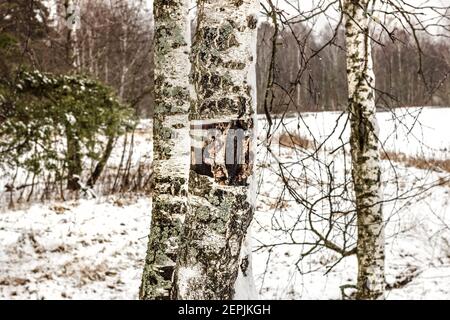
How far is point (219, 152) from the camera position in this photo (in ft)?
4.83

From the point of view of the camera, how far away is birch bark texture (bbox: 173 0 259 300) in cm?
148

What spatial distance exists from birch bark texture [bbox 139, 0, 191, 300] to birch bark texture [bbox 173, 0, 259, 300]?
1.34m

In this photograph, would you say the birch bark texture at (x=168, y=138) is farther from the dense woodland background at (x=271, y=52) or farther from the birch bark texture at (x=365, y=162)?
the birch bark texture at (x=365, y=162)

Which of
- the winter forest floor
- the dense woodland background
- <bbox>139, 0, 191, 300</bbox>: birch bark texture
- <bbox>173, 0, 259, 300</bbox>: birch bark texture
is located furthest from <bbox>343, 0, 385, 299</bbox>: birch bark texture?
<bbox>173, 0, 259, 300</bbox>: birch bark texture

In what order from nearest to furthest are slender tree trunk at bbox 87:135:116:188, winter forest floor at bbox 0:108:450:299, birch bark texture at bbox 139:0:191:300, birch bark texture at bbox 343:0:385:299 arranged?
birch bark texture at bbox 139:0:191:300, birch bark texture at bbox 343:0:385:299, winter forest floor at bbox 0:108:450:299, slender tree trunk at bbox 87:135:116:188

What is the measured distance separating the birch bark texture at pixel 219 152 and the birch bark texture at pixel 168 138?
52.7 inches

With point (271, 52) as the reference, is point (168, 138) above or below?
below

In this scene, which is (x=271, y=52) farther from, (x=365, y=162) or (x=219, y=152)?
(x=365, y=162)

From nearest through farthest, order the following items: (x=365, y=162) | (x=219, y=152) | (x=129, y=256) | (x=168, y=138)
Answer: (x=219, y=152) → (x=168, y=138) → (x=365, y=162) → (x=129, y=256)

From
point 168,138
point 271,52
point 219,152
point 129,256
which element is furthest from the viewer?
point 129,256

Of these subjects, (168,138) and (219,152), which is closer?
(219,152)

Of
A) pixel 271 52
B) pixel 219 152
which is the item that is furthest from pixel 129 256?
pixel 219 152

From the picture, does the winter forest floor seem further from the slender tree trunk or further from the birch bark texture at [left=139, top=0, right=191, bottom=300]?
the birch bark texture at [left=139, top=0, right=191, bottom=300]

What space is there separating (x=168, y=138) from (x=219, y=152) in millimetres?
1442
